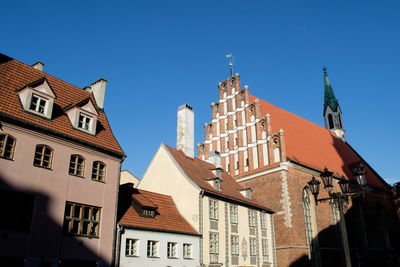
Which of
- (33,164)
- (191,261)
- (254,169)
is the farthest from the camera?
(254,169)

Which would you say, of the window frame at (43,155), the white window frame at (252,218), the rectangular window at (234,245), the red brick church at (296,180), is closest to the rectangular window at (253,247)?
the white window frame at (252,218)

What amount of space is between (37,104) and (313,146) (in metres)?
29.4

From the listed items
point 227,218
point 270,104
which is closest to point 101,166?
point 227,218

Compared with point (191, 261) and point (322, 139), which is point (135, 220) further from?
point (322, 139)

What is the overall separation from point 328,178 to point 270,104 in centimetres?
2826

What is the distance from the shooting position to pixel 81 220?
15969 mm

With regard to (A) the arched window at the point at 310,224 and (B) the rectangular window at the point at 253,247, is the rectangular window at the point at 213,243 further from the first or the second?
(A) the arched window at the point at 310,224

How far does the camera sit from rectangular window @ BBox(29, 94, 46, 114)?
15.7m

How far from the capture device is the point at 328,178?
1267 cm

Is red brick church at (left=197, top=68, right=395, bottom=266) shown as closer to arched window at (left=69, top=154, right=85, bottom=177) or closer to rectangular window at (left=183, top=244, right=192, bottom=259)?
rectangular window at (left=183, top=244, right=192, bottom=259)

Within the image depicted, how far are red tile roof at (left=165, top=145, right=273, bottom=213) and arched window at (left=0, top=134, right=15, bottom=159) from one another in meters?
11.8

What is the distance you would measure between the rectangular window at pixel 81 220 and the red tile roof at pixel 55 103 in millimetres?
3018

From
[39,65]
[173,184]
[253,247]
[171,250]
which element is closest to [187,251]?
[171,250]

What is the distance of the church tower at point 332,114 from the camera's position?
5247 centimetres
